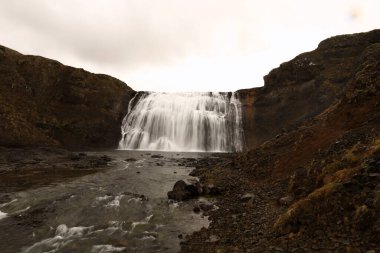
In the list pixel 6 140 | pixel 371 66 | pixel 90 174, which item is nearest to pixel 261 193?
pixel 371 66

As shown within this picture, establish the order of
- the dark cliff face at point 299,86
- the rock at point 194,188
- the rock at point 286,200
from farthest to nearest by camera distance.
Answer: the dark cliff face at point 299,86 → the rock at point 194,188 → the rock at point 286,200

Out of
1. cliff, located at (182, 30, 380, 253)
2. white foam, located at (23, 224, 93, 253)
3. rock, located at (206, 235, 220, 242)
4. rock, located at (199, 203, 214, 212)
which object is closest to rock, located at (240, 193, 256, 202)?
cliff, located at (182, 30, 380, 253)

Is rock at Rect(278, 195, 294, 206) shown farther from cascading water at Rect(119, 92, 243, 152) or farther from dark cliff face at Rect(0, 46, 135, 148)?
cascading water at Rect(119, 92, 243, 152)

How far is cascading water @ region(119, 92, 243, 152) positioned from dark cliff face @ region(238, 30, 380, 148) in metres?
3.79

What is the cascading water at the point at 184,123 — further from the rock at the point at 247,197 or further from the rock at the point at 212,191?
the rock at the point at 247,197

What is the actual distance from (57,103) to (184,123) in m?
27.5

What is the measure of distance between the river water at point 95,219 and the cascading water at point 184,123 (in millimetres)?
43139

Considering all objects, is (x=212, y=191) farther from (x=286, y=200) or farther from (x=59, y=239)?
(x=59, y=239)

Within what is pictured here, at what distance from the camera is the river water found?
1403 cm

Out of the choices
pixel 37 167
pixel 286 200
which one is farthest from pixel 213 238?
pixel 37 167

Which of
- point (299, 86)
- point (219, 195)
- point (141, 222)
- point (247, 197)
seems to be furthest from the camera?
point (299, 86)

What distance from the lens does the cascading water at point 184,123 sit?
69850mm

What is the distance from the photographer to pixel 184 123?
72.2m

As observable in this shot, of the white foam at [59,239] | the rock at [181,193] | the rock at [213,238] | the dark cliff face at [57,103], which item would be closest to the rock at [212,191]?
the rock at [181,193]
